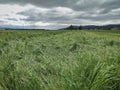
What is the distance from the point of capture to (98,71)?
2.90m

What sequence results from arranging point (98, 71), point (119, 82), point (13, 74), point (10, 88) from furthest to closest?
point (13, 74), point (10, 88), point (119, 82), point (98, 71)

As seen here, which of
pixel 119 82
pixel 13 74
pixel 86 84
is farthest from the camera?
pixel 13 74

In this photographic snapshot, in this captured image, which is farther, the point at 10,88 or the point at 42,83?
the point at 10,88

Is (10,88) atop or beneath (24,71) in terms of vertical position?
beneath

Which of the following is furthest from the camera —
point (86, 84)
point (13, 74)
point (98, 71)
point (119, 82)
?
point (13, 74)

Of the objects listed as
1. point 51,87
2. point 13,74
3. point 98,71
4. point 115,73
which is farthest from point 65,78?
point 13,74

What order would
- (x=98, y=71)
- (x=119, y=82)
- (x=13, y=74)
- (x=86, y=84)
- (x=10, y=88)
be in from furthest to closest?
(x=13, y=74)
(x=10, y=88)
(x=119, y=82)
(x=98, y=71)
(x=86, y=84)

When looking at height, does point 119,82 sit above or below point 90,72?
→ below

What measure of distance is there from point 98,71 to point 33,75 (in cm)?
89

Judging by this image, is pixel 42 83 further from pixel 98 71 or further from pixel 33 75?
pixel 98 71

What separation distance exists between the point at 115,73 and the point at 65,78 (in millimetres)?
832

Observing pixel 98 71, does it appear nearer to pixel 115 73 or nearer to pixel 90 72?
pixel 90 72

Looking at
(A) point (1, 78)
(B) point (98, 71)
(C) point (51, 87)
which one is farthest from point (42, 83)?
(A) point (1, 78)

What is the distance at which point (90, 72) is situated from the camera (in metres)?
2.91
